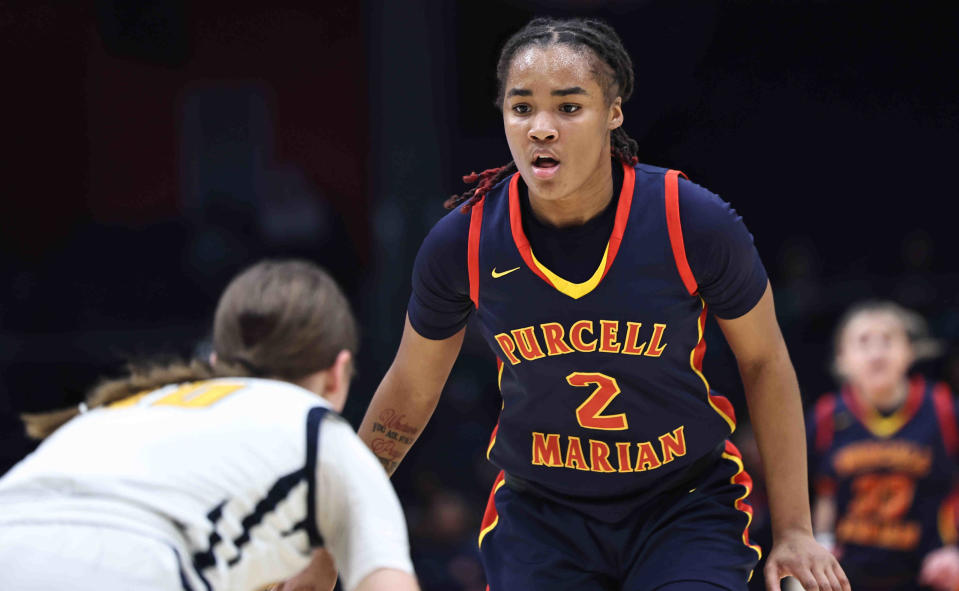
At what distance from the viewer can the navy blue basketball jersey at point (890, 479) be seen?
5656 millimetres

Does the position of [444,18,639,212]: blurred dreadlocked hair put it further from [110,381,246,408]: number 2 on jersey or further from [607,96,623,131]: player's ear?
[110,381,246,408]: number 2 on jersey

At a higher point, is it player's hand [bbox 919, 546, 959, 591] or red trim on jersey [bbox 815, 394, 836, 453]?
red trim on jersey [bbox 815, 394, 836, 453]

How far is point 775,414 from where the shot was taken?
2996 millimetres

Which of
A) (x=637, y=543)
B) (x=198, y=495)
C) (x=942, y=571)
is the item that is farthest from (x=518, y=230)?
(x=942, y=571)

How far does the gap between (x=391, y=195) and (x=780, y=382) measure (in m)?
5.24

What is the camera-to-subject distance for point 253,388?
7.07ft

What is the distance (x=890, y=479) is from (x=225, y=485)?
4.56m

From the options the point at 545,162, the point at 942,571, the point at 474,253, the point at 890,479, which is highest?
the point at 545,162

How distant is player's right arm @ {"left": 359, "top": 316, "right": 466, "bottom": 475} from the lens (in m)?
3.21

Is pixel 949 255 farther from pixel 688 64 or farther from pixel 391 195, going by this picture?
pixel 391 195

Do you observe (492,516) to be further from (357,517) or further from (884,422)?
(884,422)

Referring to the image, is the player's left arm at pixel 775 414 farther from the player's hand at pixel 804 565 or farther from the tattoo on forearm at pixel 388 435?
the tattoo on forearm at pixel 388 435

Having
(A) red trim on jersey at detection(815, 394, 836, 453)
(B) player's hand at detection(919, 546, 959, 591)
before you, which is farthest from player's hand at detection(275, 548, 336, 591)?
(A) red trim on jersey at detection(815, 394, 836, 453)

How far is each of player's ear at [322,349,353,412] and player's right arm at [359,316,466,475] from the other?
0.74m
